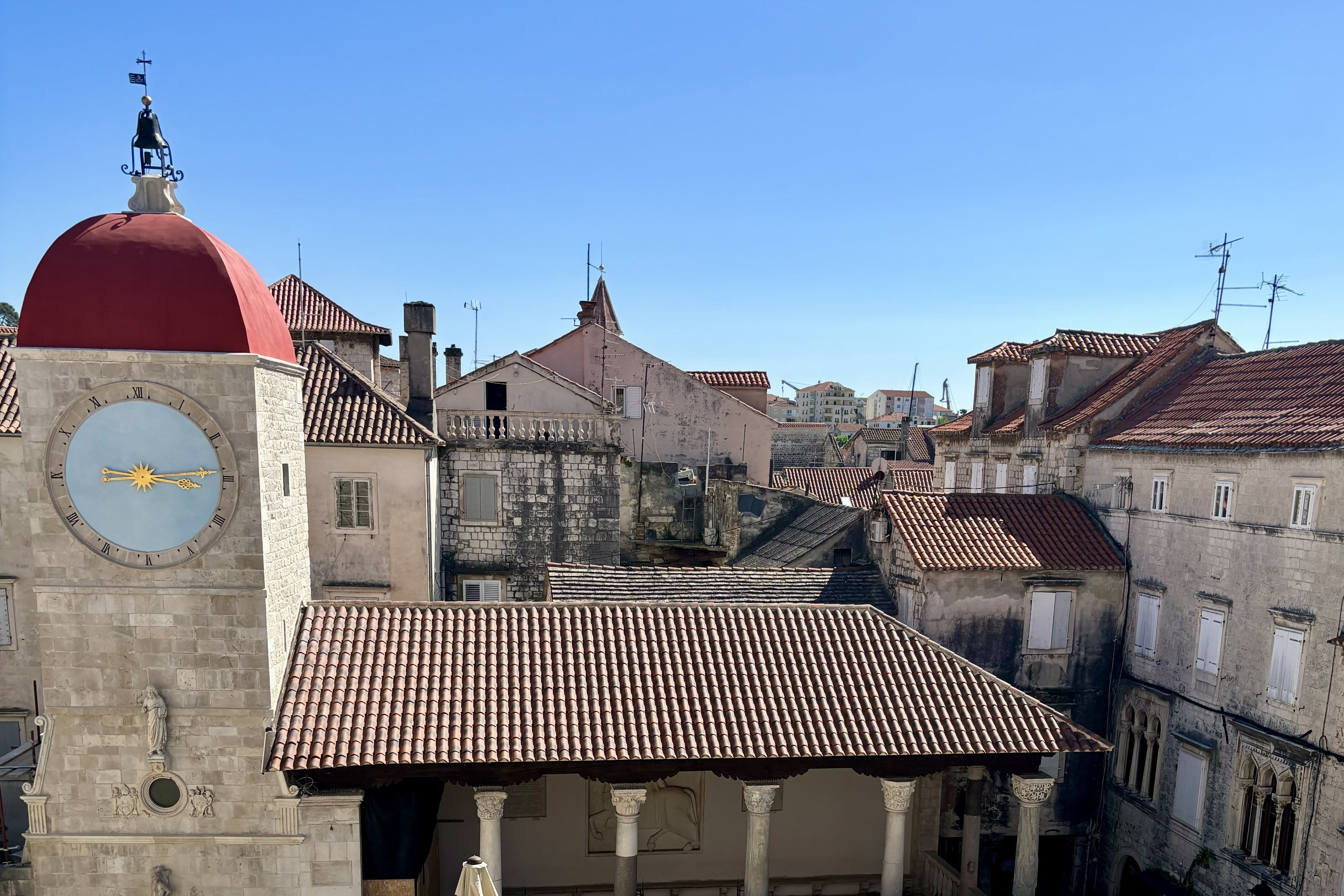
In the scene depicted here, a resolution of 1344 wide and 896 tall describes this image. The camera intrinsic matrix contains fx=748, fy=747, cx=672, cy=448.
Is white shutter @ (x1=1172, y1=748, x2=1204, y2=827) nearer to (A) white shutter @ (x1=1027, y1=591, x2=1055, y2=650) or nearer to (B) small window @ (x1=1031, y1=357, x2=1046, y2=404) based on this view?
(A) white shutter @ (x1=1027, y1=591, x2=1055, y2=650)

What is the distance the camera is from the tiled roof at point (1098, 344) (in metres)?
23.1

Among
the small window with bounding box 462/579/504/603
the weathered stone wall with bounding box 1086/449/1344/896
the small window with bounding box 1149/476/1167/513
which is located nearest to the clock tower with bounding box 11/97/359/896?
the small window with bounding box 462/579/504/603

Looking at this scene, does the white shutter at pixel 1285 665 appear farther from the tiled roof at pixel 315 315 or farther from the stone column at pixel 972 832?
the tiled roof at pixel 315 315

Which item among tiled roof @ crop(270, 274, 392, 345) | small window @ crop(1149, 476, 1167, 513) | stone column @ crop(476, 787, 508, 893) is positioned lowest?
stone column @ crop(476, 787, 508, 893)

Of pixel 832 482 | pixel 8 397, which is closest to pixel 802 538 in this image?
pixel 832 482

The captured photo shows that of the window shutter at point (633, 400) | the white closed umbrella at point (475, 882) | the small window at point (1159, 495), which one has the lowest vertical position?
the white closed umbrella at point (475, 882)

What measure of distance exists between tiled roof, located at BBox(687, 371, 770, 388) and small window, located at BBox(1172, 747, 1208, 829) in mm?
Result: 21682

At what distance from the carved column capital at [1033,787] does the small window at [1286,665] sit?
224 inches

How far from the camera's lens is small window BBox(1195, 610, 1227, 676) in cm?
1677

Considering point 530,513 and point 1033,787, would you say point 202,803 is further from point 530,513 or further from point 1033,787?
point 1033,787

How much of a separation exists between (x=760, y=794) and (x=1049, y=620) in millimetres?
9915

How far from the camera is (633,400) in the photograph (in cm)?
3238

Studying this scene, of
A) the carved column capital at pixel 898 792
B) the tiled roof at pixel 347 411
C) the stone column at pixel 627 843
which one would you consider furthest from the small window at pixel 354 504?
the carved column capital at pixel 898 792

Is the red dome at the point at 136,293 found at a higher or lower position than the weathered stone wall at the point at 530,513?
higher
